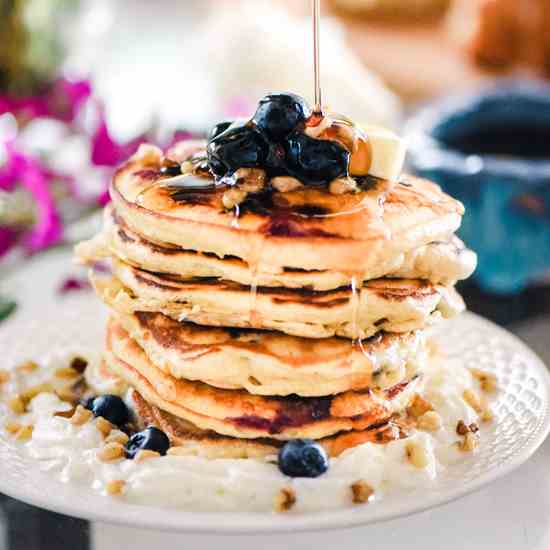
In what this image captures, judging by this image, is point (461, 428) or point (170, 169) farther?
point (170, 169)

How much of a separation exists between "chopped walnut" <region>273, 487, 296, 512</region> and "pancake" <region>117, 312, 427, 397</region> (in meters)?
0.20

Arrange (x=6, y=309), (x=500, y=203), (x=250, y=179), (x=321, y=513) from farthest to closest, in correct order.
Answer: (x=500, y=203), (x=6, y=309), (x=250, y=179), (x=321, y=513)

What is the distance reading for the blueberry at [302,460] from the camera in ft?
5.78

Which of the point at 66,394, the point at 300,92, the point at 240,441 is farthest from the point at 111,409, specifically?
the point at 300,92

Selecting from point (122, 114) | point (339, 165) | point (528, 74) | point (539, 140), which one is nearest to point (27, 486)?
point (339, 165)

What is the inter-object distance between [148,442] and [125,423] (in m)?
0.17

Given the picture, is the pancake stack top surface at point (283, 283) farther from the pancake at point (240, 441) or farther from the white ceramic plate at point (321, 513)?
the white ceramic plate at point (321, 513)

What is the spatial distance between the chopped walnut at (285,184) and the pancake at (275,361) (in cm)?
25

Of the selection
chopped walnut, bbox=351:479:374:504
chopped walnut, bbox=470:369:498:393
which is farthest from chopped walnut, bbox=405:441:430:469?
chopped walnut, bbox=470:369:498:393

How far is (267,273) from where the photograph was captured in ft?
5.87

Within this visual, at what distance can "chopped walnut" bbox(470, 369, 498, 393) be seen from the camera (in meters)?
2.14

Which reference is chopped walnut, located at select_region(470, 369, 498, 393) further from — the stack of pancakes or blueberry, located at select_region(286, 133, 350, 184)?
blueberry, located at select_region(286, 133, 350, 184)

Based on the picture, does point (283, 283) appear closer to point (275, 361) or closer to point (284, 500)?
point (275, 361)

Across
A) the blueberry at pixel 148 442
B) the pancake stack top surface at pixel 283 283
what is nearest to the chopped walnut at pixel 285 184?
the pancake stack top surface at pixel 283 283
